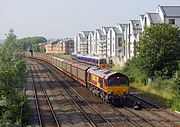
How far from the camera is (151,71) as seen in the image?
41406mm

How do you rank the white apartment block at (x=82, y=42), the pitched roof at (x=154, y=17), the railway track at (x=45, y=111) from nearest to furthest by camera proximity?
1. the railway track at (x=45, y=111)
2. the pitched roof at (x=154, y=17)
3. the white apartment block at (x=82, y=42)

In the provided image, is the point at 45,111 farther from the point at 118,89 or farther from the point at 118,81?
the point at 118,81

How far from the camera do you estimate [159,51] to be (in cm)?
4012

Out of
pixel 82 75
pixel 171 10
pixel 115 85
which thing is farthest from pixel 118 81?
pixel 171 10

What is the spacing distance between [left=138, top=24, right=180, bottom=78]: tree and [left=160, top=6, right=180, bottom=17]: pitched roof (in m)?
32.9

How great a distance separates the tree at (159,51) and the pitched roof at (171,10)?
1296 inches

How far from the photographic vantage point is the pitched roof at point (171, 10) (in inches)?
2886

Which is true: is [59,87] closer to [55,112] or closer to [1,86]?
[55,112]

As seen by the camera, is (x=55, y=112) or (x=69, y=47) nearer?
(x=55, y=112)

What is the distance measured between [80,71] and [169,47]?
12.7 metres

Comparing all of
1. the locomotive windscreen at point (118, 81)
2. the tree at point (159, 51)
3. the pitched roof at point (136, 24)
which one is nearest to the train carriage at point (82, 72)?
the tree at point (159, 51)

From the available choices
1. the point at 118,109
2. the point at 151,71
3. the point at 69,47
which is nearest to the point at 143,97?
the point at 151,71

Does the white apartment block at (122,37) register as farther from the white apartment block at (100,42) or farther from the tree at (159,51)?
the tree at (159,51)

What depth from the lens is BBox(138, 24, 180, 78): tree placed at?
4009cm
